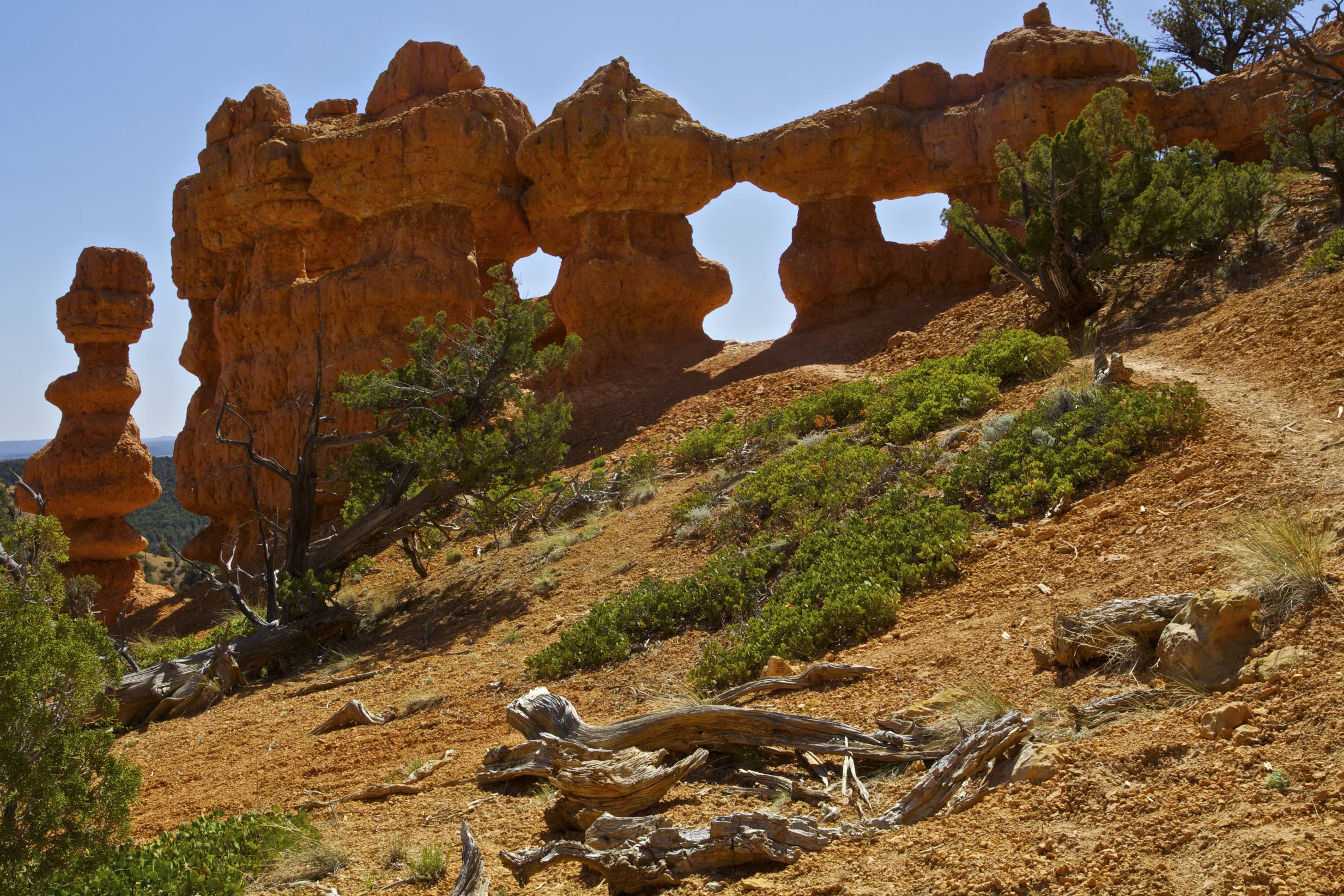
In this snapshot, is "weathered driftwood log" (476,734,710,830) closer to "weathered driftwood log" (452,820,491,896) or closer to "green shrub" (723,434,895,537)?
"weathered driftwood log" (452,820,491,896)

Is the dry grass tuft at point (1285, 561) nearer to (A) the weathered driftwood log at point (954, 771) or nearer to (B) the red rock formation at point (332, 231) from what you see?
(A) the weathered driftwood log at point (954, 771)

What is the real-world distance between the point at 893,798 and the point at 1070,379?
714cm

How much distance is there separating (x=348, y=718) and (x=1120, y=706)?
5729 millimetres

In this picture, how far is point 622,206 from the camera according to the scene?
770 inches

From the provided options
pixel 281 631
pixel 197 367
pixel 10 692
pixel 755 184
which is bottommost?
pixel 281 631

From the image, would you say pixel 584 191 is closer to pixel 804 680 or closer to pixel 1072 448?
pixel 1072 448

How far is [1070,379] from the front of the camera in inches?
401

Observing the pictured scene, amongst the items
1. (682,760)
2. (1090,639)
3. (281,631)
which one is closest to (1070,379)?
(1090,639)

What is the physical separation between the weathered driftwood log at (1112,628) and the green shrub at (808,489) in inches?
156

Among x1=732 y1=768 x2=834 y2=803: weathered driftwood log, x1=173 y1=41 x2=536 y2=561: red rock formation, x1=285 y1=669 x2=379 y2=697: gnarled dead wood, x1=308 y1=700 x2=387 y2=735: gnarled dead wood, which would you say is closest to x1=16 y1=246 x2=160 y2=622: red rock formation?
x1=173 y1=41 x2=536 y2=561: red rock formation

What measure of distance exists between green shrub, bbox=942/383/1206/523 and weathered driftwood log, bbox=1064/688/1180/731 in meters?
3.46

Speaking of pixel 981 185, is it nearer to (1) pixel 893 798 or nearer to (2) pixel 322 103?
(2) pixel 322 103

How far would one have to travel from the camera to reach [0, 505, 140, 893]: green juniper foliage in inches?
176

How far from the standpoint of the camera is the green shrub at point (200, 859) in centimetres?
421
